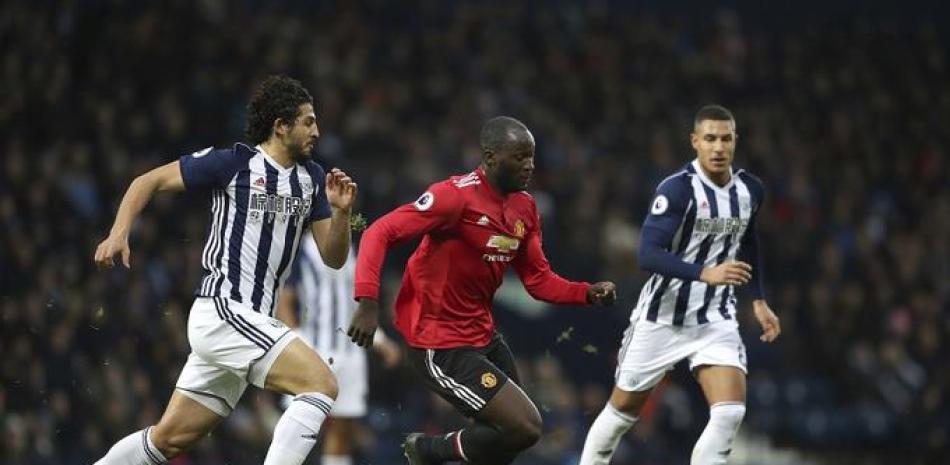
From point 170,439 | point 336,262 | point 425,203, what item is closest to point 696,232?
point 425,203

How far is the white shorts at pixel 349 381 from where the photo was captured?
9852 millimetres

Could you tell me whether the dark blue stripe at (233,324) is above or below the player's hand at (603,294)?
below

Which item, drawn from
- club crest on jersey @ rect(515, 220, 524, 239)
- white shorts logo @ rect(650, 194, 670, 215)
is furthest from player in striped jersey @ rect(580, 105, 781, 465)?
club crest on jersey @ rect(515, 220, 524, 239)

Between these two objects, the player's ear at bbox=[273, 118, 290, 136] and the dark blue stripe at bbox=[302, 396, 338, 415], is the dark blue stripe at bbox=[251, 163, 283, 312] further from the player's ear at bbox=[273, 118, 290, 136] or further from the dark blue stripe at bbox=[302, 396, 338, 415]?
the dark blue stripe at bbox=[302, 396, 338, 415]

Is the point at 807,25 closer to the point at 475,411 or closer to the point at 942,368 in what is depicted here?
the point at 942,368

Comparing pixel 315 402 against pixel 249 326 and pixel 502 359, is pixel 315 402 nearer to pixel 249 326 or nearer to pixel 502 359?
pixel 249 326

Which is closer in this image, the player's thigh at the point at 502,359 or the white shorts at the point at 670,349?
the player's thigh at the point at 502,359

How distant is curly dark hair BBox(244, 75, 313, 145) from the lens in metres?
7.11

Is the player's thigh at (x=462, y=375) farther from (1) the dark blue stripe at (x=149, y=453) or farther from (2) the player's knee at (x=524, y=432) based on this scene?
(1) the dark blue stripe at (x=149, y=453)

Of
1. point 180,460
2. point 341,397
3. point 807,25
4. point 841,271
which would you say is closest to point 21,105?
point 180,460

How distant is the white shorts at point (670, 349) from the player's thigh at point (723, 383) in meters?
0.04

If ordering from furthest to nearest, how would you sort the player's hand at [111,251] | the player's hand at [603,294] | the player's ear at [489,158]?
1. the player's hand at [603,294]
2. the player's ear at [489,158]
3. the player's hand at [111,251]

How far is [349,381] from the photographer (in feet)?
32.6

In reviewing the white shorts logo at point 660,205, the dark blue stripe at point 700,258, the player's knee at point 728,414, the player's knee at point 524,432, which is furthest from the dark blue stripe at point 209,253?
the player's knee at point 728,414
